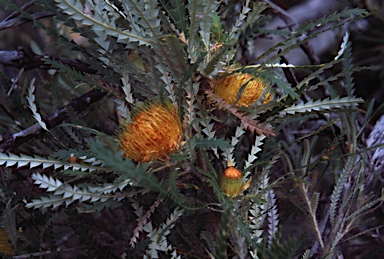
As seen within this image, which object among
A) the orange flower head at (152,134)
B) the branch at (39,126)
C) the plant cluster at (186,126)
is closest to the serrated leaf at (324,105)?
the plant cluster at (186,126)

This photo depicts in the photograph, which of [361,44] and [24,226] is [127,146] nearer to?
[24,226]

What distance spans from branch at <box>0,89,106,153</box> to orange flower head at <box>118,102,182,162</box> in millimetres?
233

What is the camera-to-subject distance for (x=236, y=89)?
50cm

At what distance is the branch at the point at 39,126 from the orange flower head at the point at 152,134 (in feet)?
0.77

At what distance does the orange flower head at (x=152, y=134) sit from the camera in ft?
1.53

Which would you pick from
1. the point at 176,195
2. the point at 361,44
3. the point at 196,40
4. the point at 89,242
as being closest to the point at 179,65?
the point at 196,40

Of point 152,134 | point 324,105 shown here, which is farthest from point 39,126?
point 324,105

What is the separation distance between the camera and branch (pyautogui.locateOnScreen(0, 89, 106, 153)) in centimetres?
64

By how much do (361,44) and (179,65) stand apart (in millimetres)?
878

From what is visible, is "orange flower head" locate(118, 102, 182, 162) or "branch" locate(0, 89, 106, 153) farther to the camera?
"branch" locate(0, 89, 106, 153)

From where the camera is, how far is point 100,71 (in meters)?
0.55

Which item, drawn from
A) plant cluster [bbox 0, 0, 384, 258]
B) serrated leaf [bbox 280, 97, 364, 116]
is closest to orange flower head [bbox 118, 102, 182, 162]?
plant cluster [bbox 0, 0, 384, 258]

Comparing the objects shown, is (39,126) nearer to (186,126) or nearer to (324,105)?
(186,126)

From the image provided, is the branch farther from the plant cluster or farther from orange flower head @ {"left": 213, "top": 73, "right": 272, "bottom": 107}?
orange flower head @ {"left": 213, "top": 73, "right": 272, "bottom": 107}
